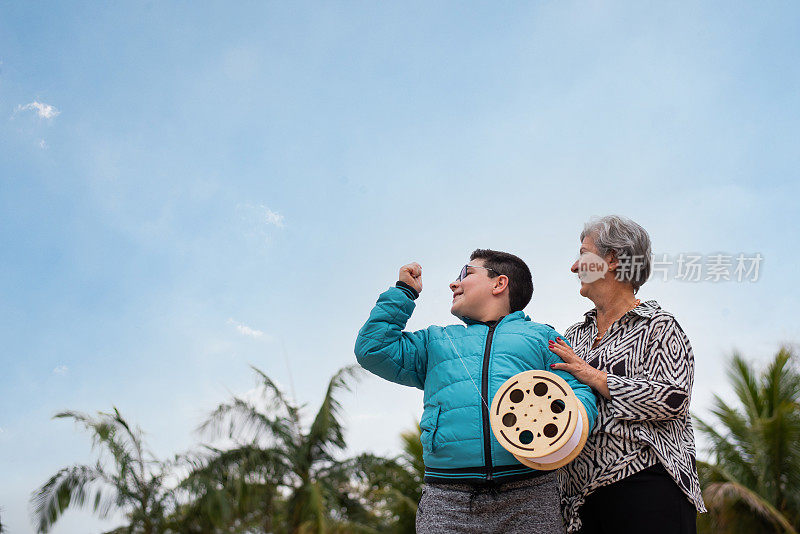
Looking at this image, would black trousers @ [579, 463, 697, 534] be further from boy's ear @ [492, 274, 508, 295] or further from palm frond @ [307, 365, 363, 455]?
palm frond @ [307, 365, 363, 455]

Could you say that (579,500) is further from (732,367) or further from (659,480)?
(732,367)

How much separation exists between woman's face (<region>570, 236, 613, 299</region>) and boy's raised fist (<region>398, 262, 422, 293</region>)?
0.70m

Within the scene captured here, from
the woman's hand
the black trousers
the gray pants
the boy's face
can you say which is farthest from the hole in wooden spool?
the boy's face

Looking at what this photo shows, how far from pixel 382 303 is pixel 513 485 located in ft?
2.83

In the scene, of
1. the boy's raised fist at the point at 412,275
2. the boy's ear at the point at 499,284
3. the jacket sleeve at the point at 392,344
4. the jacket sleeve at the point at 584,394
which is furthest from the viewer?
the boy's ear at the point at 499,284

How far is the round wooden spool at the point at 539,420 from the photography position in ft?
7.20

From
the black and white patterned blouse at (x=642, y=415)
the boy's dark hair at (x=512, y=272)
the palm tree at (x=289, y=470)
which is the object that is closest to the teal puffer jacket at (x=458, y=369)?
the black and white patterned blouse at (x=642, y=415)

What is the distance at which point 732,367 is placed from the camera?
1410 centimetres

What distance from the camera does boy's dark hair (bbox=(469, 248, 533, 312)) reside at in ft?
9.89

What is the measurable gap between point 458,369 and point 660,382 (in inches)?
29.1

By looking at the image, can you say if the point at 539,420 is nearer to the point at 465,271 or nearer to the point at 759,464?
the point at 465,271

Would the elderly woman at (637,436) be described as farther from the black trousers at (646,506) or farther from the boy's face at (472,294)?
the boy's face at (472,294)

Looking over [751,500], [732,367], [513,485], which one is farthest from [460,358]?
[732,367]

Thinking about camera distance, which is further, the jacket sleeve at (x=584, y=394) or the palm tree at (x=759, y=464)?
the palm tree at (x=759, y=464)
